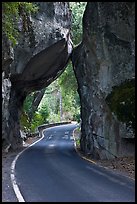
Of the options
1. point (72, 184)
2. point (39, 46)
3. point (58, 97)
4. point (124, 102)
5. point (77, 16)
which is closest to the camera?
point (72, 184)

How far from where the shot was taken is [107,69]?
70.9 ft

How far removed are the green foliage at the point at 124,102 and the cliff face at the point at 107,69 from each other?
67mm

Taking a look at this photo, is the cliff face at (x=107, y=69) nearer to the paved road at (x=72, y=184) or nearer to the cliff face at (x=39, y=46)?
the cliff face at (x=39, y=46)

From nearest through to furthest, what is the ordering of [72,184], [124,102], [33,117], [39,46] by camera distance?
[72,184]
[124,102]
[39,46]
[33,117]

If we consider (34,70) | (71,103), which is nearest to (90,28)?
(34,70)

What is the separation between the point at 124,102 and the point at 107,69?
354 cm

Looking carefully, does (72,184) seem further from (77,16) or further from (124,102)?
(77,16)

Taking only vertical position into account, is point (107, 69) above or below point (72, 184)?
above

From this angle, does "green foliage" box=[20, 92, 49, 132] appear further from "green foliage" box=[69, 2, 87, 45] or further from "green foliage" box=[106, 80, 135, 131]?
"green foliage" box=[106, 80, 135, 131]

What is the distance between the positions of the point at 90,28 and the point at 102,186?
1344cm

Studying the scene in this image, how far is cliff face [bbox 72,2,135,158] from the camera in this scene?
800 inches

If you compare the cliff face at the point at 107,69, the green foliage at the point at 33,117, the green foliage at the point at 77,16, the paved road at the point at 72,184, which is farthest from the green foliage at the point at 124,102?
the green foliage at the point at 33,117

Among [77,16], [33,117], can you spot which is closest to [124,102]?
[77,16]

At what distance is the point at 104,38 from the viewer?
71.1ft
